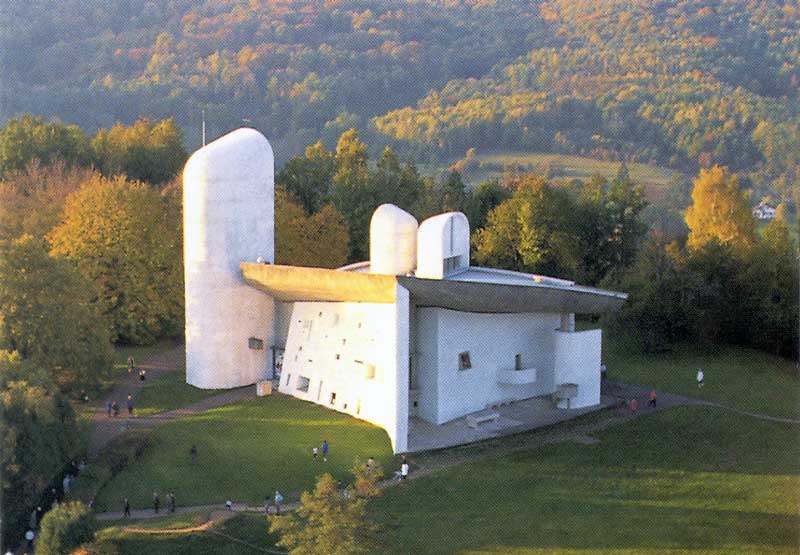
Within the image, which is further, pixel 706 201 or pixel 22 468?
pixel 706 201

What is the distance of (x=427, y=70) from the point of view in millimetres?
114438

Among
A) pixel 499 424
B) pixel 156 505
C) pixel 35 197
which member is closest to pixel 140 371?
pixel 156 505

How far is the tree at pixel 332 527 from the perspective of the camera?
2841 centimetres

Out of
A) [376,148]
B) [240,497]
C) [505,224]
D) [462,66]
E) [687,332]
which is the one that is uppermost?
[462,66]

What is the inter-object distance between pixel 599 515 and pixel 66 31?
93.3 m

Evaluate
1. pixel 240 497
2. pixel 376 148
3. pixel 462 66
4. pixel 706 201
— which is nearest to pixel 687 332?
pixel 706 201

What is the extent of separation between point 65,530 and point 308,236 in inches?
1276

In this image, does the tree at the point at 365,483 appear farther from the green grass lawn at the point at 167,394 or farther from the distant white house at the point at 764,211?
the distant white house at the point at 764,211

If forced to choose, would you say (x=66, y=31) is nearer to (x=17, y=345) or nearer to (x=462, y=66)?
(x=462, y=66)

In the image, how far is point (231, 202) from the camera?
4597 centimetres

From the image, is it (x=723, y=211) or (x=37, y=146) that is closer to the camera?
(x=723, y=211)

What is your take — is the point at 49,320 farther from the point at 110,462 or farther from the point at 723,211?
the point at 723,211

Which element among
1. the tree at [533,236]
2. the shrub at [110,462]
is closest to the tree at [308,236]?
the tree at [533,236]

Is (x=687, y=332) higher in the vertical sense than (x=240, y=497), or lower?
higher
